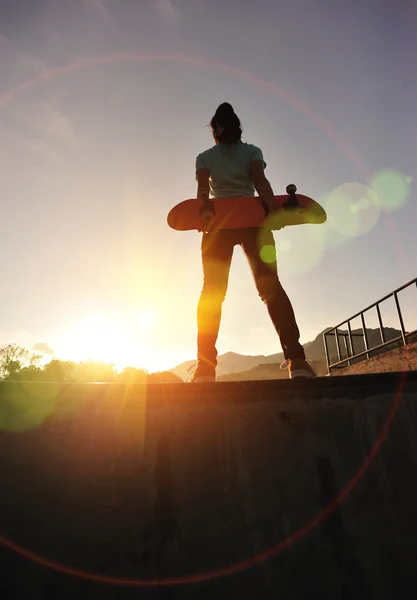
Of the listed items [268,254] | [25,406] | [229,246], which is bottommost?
[25,406]

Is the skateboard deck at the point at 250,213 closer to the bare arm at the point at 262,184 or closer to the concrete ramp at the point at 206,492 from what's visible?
the bare arm at the point at 262,184

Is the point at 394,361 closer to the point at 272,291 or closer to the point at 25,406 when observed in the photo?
the point at 272,291

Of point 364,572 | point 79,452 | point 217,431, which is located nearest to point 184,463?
point 217,431

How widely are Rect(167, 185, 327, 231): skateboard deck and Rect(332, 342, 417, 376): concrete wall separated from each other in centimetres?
446

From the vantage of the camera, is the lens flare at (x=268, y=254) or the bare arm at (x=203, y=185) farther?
the bare arm at (x=203, y=185)

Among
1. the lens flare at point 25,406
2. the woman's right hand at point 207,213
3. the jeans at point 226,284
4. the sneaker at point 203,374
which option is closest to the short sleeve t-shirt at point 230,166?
the woman's right hand at point 207,213

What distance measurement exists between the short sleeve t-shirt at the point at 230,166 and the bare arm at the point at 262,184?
2.7 inches

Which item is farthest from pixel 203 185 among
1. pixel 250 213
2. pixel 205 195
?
pixel 250 213

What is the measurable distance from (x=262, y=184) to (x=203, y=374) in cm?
157

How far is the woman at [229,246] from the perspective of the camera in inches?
100

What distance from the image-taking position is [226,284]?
109 inches

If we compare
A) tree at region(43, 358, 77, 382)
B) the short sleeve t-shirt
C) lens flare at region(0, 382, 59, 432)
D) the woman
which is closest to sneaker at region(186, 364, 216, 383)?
the woman

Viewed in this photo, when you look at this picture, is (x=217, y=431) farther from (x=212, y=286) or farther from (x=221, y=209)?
(x=221, y=209)

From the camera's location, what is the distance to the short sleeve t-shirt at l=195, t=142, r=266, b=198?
9.86ft
